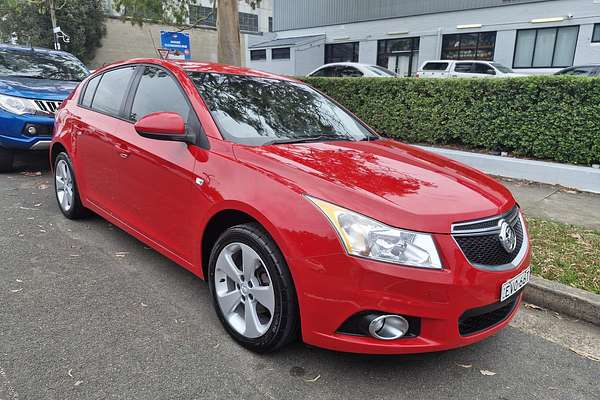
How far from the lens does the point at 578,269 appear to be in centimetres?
369

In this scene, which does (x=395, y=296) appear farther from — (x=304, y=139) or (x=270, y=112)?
(x=270, y=112)

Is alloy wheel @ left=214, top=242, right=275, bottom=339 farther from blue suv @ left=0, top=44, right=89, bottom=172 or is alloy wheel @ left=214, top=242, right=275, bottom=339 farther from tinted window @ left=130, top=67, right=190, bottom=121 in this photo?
blue suv @ left=0, top=44, right=89, bottom=172

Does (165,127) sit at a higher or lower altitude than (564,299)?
higher

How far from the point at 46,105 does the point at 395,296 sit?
19.8 feet

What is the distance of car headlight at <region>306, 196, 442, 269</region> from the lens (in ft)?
7.08

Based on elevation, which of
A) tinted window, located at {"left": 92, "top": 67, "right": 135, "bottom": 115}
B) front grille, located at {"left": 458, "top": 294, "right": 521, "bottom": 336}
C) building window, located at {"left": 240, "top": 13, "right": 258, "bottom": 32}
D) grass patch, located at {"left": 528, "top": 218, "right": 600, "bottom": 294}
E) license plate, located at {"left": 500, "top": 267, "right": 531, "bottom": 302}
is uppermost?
building window, located at {"left": 240, "top": 13, "right": 258, "bottom": 32}

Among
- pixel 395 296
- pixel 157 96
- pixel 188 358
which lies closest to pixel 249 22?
pixel 157 96

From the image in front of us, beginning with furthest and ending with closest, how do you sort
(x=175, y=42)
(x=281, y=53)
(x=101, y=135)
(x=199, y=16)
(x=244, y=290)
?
1. (x=281, y=53)
2. (x=199, y=16)
3. (x=175, y=42)
4. (x=101, y=135)
5. (x=244, y=290)

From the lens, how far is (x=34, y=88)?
6.54 metres

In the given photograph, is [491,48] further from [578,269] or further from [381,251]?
[381,251]

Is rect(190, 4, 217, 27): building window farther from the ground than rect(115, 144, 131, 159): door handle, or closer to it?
farther from the ground

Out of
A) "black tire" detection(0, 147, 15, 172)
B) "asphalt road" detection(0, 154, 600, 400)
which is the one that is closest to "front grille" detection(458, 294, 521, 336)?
"asphalt road" detection(0, 154, 600, 400)

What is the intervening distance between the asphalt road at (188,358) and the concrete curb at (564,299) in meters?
0.10

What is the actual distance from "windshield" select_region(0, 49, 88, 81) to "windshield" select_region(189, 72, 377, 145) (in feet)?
16.9
